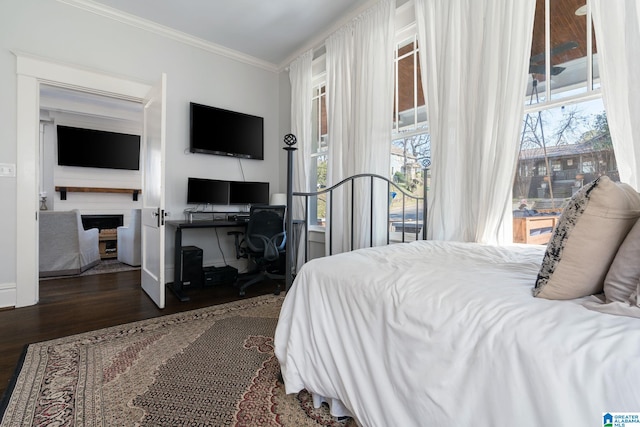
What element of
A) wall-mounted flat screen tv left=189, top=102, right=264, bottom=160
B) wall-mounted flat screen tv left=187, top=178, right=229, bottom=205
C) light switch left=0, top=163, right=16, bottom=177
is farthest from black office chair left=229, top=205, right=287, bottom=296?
light switch left=0, top=163, right=16, bottom=177

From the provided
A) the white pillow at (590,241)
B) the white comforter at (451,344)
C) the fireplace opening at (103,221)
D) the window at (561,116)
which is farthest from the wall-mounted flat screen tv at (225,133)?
the fireplace opening at (103,221)

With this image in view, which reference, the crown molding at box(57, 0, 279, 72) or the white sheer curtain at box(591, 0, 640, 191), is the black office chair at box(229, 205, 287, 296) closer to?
the crown molding at box(57, 0, 279, 72)

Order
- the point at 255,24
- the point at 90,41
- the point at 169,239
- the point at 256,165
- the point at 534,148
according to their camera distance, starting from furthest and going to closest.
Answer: the point at 256,165
the point at 169,239
the point at 255,24
the point at 90,41
the point at 534,148

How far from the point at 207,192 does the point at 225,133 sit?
79 centimetres

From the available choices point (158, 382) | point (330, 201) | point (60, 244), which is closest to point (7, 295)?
point (60, 244)

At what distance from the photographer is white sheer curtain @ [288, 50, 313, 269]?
3693 mm

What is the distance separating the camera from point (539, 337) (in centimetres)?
65

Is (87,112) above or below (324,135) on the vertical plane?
above

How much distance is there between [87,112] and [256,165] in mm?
3611

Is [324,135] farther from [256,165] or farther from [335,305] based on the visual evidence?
[335,305]

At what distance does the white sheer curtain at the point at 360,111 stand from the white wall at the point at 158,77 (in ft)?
4.15

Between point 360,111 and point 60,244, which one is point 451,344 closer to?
point 360,111

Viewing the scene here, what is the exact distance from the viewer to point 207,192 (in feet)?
11.9

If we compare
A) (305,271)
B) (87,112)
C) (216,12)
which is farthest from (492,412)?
(87,112)
